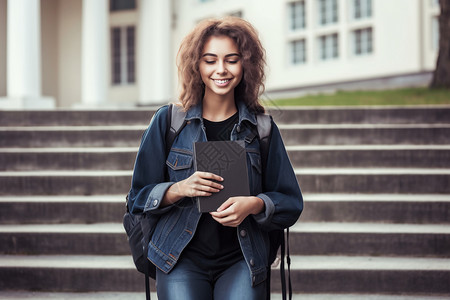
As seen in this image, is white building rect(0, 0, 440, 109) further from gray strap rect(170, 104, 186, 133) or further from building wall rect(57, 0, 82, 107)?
gray strap rect(170, 104, 186, 133)

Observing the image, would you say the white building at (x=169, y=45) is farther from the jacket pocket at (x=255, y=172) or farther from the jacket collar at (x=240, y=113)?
the jacket pocket at (x=255, y=172)

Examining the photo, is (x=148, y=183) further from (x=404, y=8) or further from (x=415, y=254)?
(x=404, y=8)

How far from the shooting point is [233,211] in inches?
91.7

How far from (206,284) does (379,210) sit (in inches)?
133

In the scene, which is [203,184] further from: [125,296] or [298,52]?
[298,52]

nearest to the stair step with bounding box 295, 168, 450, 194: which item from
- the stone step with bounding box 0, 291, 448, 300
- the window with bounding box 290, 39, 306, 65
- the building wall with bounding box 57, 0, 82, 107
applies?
the stone step with bounding box 0, 291, 448, 300

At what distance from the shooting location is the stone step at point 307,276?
4.72 meters

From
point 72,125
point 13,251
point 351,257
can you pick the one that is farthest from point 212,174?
point 72,125

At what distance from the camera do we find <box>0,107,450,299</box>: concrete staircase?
479 centimetres

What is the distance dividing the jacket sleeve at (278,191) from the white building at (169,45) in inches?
383

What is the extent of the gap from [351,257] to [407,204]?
0.79m

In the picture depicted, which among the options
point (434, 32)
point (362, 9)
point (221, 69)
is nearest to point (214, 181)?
point (221, 69)

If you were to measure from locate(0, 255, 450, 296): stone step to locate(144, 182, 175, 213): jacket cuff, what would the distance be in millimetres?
2409

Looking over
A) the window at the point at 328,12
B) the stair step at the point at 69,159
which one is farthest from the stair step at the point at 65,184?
the window at the point at 328,12
